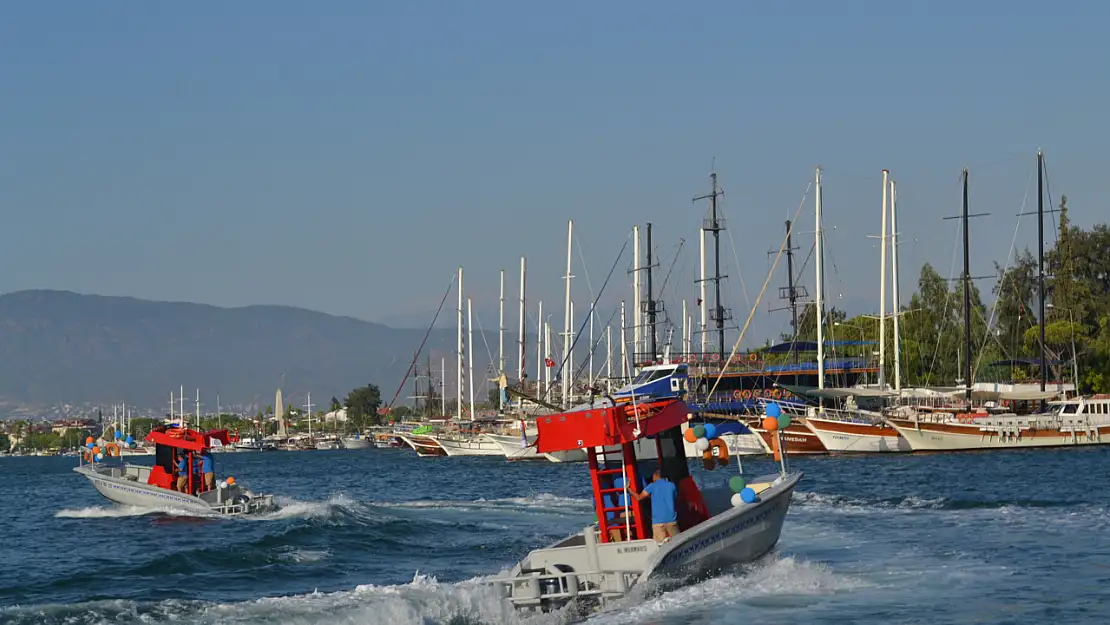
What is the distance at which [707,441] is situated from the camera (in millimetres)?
25625

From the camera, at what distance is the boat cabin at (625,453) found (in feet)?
72.7

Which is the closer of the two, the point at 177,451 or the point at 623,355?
the point at 177,451

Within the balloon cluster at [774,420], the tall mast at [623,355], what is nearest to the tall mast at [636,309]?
the tall mast at [623,355]

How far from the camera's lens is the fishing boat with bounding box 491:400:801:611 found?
21.4 metres

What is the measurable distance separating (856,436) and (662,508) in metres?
47.9

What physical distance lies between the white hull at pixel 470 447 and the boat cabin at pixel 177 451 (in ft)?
174

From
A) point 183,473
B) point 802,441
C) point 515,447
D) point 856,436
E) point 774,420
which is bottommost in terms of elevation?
point 515,447

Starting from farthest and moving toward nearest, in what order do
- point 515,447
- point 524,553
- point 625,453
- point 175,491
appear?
point 515,447, point 175,491, point 524,553, point 625,453

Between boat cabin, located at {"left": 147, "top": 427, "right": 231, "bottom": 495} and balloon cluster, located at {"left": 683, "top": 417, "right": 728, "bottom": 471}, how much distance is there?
2121 centimetres

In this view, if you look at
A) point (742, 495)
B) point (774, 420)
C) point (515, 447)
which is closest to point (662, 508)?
point (742, 495)

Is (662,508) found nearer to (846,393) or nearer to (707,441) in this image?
(707,441)

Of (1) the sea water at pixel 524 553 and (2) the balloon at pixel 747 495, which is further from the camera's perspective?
(2) the balloon at pixel 747 495

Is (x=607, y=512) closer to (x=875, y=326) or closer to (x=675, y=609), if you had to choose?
(x=675, y=609)

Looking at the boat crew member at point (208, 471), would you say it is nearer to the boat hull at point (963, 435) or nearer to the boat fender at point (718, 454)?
the boat fender at point (718, 454)
